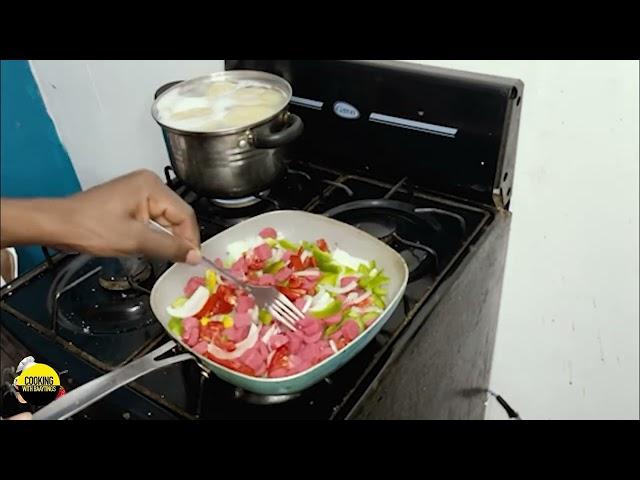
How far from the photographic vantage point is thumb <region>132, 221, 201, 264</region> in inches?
24.0

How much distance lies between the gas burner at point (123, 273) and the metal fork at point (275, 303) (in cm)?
14

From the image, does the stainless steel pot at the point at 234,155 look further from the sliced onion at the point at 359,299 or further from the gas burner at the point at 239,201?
the sliced onion at the point at 359,299

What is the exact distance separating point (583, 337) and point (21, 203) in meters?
0.81

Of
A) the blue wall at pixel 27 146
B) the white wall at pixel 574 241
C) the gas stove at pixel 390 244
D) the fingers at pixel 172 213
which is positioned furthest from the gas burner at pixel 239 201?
the blue wall at pixel 27 146

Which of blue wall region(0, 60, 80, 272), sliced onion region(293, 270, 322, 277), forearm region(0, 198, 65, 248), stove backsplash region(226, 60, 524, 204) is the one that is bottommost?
blue wall region(0, 60, 80, 272)

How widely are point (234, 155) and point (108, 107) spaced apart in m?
0.66

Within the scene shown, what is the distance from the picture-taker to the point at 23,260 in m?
1.56

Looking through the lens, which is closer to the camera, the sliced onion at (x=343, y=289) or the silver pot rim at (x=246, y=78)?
the sliced onion at (x=343, y=289)

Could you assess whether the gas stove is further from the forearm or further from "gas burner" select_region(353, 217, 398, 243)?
the forearm

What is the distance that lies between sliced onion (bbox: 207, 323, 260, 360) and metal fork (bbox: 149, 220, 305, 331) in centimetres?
3

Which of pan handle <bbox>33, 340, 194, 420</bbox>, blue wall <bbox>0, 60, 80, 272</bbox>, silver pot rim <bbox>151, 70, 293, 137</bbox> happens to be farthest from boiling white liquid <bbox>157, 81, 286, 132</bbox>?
blue wall <bbox>0, 60, 80, 272</bbox>

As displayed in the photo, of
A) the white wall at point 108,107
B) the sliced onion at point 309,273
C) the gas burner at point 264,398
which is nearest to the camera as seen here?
the gas burner at point 264,398

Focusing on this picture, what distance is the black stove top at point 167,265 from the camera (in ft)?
2.08
